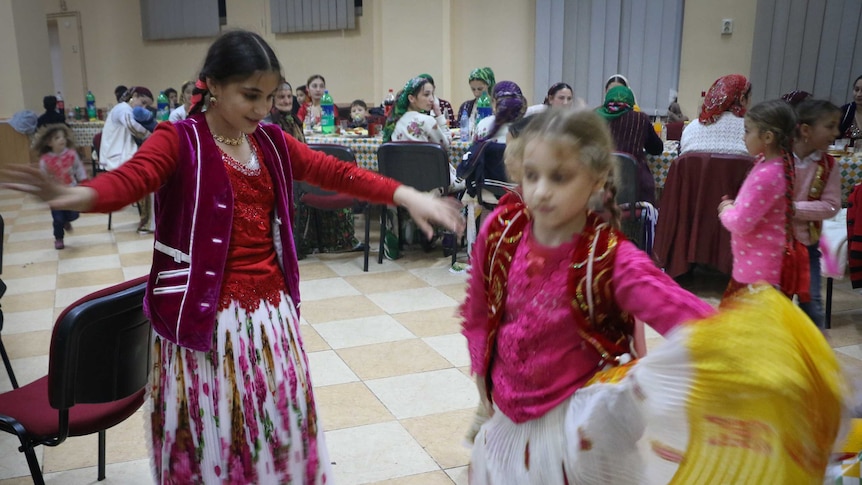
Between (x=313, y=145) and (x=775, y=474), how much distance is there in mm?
4240

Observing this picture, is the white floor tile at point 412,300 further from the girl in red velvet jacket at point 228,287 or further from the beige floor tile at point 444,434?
the girl in red velvet jacket at point 228,287

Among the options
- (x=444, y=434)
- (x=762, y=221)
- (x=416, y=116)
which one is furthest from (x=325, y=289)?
(x=762, y=221)

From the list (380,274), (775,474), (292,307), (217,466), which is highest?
(775,474)

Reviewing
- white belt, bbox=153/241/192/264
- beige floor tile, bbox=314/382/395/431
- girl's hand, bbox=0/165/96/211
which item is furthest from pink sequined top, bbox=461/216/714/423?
beige floor tile, bbox=314/382/395/431

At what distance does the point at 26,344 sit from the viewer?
12.0 ft

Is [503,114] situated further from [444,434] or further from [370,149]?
[444,434]

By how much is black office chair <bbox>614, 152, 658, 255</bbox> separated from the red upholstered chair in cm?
289

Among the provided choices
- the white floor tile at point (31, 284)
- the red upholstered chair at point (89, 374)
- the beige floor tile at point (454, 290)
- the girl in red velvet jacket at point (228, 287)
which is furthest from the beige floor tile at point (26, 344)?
the girl in red velvet jacket at point (228, 287)

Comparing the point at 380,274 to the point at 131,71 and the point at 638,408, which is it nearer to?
the point at 638,408

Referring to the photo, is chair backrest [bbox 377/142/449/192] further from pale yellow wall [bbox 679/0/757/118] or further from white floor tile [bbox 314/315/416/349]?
pale yellow wall [bbox 679/0/757/118]

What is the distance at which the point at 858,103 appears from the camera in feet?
17.8

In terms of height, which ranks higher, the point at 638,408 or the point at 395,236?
the point at 638,408

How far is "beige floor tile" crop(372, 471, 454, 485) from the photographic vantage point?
2.32 meters

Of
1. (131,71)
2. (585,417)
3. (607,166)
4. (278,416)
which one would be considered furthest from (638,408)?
(131,71)
